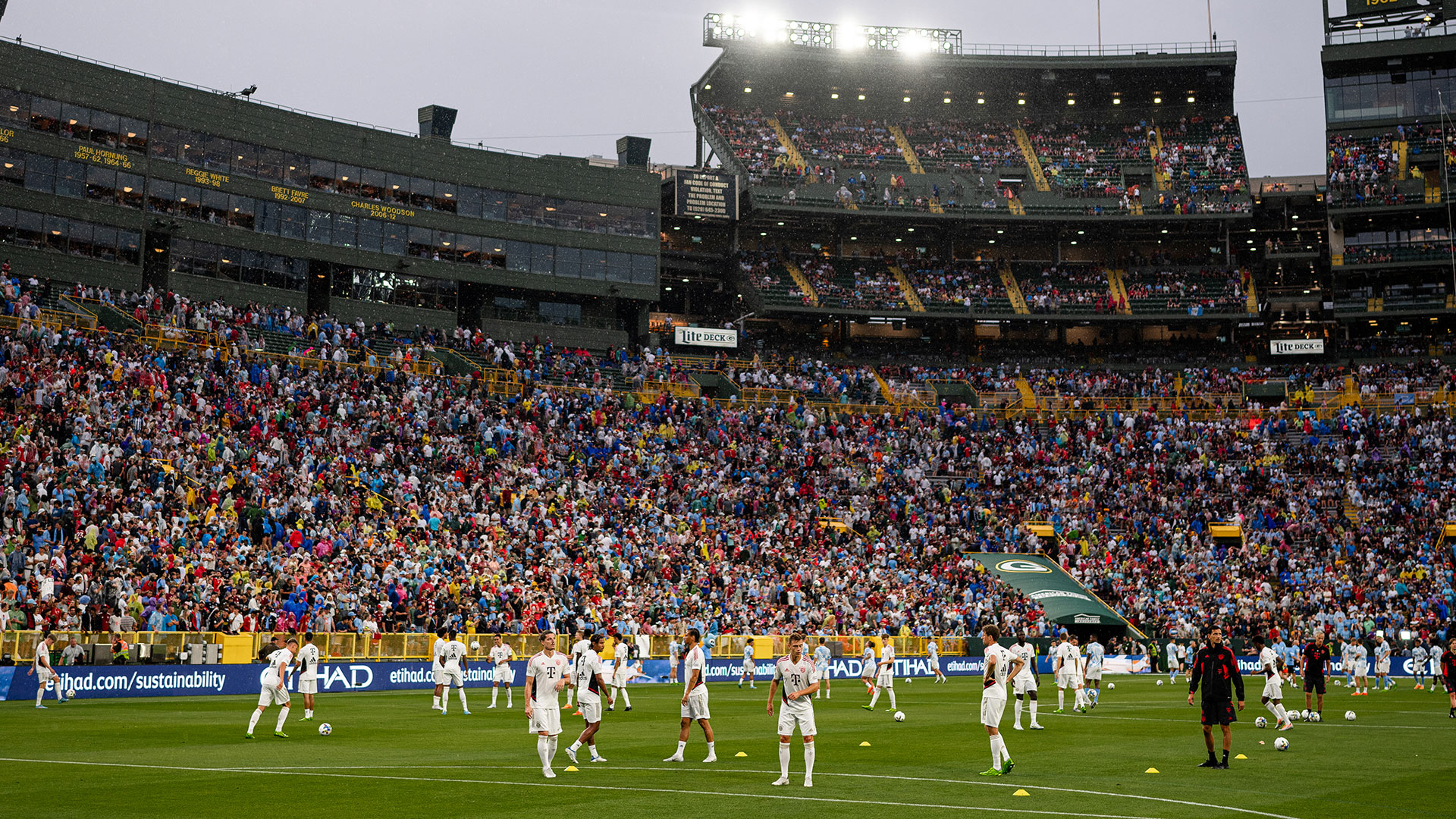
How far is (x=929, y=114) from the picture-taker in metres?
89.6

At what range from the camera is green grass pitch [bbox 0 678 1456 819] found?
608 inches

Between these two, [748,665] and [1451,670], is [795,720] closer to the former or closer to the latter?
[1451,670]

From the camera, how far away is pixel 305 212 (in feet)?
215

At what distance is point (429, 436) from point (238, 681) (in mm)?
17796

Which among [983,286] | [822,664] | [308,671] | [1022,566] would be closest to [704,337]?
[983,286]

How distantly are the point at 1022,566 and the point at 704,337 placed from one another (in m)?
26.4

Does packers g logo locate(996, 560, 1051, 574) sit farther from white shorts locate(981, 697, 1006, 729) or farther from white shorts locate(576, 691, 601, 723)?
white shorts locate(576, 691, 601, 723)

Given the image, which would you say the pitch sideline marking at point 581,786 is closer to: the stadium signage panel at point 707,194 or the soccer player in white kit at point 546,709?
the soccer player in white kit at point 546,709

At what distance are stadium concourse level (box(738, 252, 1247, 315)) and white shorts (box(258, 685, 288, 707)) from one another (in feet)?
187

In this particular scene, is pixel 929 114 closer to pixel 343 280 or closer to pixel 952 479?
pixel 952 479

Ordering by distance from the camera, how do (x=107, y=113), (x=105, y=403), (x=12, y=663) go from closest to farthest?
(x=12, y=663) < (x=105, y=403) < (x=107, y=113)

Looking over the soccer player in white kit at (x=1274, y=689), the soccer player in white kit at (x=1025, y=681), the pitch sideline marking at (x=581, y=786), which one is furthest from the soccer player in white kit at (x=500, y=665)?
the soccer player in white kit at (x=1274, y=689)

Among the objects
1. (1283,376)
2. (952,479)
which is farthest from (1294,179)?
(952,479)

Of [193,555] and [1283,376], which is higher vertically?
[1283,376]
